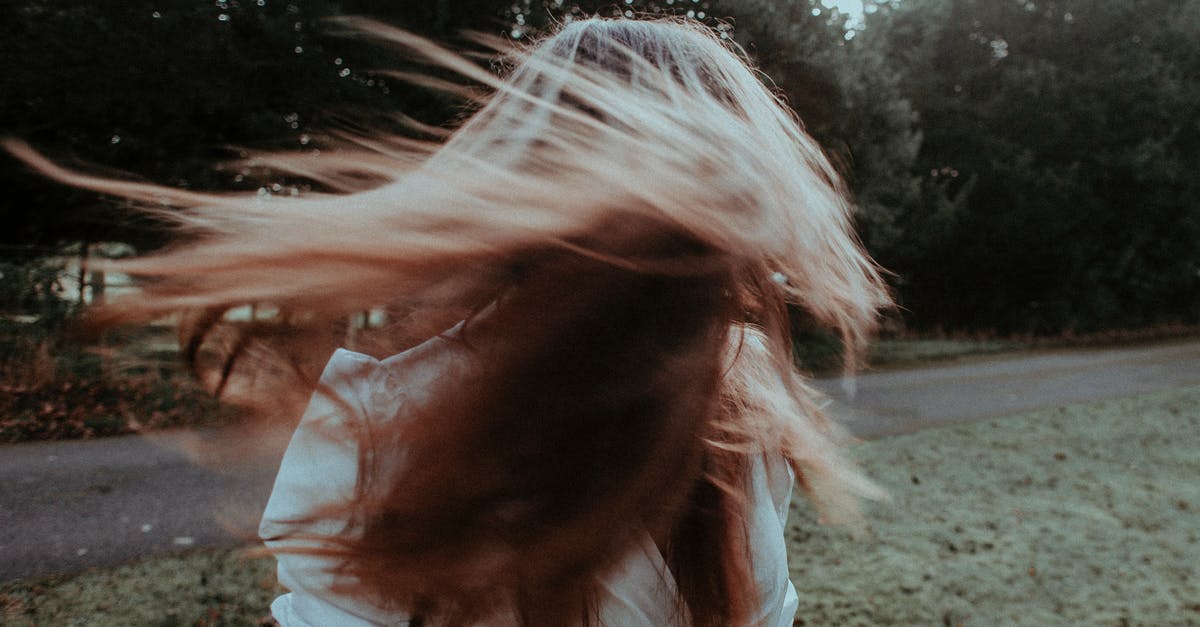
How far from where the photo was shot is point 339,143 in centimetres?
134

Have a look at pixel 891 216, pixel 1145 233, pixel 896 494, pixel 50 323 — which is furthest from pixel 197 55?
pixel 1145 233

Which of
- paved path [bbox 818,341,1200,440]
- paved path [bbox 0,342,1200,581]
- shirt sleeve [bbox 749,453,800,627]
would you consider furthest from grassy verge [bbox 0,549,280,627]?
paved path [bbox 818,341,1200,440]

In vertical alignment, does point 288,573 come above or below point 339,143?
below

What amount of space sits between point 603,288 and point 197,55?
8400 mm

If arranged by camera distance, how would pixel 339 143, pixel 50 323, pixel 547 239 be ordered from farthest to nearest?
1. pixel 50 323
2. pixel 339 143
3. pixel 547 239

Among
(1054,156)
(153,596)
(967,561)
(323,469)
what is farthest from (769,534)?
(1054,156)

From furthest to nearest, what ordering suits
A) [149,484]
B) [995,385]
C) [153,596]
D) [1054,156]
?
1. [1054,156]
2. [995,385]
3. [149,484]
4. [153,596]

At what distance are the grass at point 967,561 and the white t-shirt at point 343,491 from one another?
2676 millimetres

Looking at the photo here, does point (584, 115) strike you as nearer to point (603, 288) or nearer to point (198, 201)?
point (603, 288)

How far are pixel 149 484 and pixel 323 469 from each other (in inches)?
199

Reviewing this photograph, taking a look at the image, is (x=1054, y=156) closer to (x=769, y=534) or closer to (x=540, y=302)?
(x=769, y=534)

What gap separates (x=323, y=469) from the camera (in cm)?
91

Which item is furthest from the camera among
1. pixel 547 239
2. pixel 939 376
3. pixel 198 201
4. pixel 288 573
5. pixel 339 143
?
pixel 939 376

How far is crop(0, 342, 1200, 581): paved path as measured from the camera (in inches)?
149
